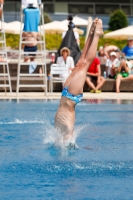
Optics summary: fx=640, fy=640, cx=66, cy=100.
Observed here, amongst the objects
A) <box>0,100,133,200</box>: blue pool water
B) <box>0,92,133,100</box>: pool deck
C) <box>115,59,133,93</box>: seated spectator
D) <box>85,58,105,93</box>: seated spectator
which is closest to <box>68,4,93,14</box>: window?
<box>115,59,133,93</box>: seated spectator

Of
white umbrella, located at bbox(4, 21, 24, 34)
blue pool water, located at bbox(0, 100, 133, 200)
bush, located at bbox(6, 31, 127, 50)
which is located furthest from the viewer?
bush, located at bbox(6, 31, 127, 50)

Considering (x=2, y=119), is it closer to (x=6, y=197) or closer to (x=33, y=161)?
(x=33, y=161)

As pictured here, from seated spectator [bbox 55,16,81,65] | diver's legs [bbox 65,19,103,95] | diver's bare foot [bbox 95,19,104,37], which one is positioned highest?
diver's bare foot [bbox 95,19,104,37]

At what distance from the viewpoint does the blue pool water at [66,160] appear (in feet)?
18.9

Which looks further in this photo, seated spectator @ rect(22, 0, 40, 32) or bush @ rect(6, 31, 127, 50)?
bush @ rect(6, 31, 127, 50)

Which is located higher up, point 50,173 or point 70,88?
point 70,88

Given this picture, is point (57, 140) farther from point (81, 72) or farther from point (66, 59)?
point (66, 59)

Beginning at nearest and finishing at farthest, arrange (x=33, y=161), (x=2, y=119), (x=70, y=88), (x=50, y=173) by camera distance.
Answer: (x=50, y=173), (x=33, y=161), (x=70, y=88), (x=2, y=119)

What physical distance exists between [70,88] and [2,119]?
390 cm

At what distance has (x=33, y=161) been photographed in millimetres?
7137

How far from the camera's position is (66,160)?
7.20 meters

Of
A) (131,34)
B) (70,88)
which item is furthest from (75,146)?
(131,34)

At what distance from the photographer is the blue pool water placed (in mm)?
5750

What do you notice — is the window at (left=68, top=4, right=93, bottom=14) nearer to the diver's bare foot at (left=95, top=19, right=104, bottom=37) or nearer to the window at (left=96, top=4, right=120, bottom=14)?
the window at (left=96, top=4, right=120, bottom=14)
